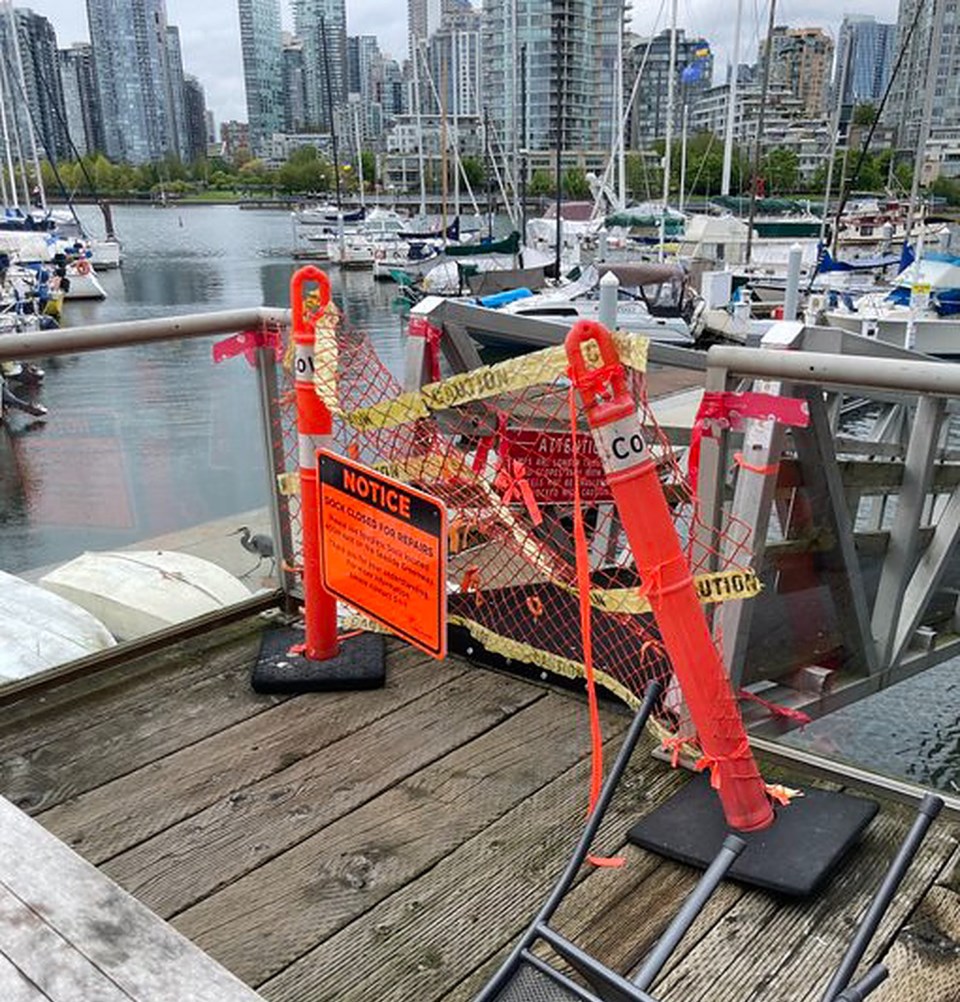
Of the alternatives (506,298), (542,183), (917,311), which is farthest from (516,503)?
(542,183)

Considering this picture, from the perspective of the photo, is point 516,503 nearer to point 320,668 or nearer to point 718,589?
point 320,668

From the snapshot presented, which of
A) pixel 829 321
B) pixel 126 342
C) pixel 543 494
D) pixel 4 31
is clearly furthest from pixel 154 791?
pixel 4 31

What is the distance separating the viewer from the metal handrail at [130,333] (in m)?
2.81

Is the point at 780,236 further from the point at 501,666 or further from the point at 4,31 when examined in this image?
the point at 4,31

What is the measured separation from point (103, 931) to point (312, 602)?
1.98 metres

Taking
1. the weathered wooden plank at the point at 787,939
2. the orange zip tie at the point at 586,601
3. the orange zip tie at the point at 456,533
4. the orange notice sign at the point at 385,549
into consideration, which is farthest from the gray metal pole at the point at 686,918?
the orange zip tie at the point at 456,533

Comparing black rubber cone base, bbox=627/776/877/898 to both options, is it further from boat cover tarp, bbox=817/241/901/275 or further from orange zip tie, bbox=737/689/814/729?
boat cover tarp, bbox=817/241/901/275

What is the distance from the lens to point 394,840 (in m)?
2.41

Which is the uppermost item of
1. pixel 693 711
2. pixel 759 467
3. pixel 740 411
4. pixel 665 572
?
pixel 740 411

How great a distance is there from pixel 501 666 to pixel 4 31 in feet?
201

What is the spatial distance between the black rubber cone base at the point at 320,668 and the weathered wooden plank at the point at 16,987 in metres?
1.90

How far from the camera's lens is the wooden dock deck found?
2.00 metres

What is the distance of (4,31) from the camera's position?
5078cm

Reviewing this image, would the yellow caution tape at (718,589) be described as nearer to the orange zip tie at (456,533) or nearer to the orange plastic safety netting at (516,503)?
the orange plastic safety netting at (516,503)
